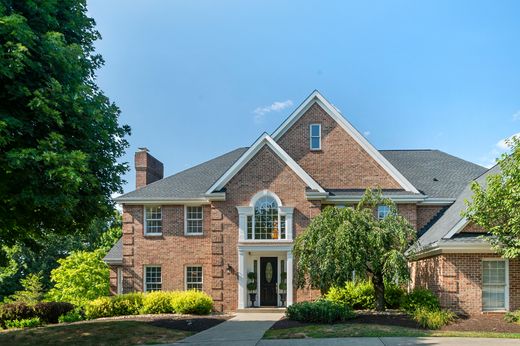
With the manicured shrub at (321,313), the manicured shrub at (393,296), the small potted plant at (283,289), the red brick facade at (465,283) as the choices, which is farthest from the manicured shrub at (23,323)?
the red brick facade at (465,283)

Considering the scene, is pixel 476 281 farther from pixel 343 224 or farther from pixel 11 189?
pixel 11 189

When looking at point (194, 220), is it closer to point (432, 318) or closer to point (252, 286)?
point (252, 286)

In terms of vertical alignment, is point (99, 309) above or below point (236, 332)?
below

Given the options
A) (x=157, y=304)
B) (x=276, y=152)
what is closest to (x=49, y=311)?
(x=157, y=304)

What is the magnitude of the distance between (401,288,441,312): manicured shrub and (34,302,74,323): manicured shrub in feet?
44.6

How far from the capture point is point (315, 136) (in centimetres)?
2698

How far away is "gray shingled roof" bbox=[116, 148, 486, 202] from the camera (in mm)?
26484

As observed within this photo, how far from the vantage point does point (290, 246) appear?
24.3 metres

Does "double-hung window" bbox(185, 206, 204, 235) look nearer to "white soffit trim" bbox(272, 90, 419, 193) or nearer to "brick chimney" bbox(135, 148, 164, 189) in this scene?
"brick chimney" bbox(135, 148, 164, 189)

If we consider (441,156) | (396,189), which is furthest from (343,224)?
(441,156)

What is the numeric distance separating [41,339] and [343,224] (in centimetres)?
1065

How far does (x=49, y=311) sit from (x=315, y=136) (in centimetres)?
1445

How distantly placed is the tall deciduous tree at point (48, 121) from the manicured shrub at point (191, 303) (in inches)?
311

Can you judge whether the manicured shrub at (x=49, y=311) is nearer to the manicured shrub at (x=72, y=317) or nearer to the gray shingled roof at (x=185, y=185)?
the manicured shrub at (x=72, y=317)
